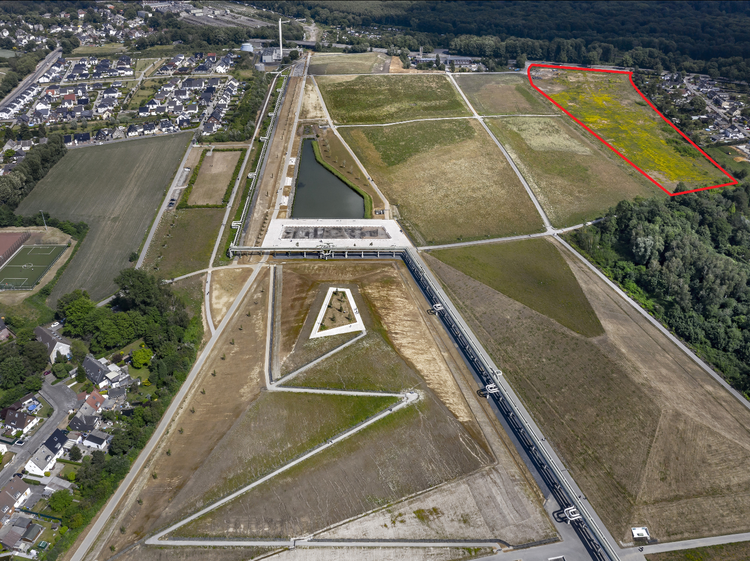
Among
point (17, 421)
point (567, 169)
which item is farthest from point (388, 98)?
point (17, 421)

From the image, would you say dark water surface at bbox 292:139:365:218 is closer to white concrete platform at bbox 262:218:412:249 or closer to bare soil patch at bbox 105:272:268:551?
white concrete platform at bbox 262:218:412:249

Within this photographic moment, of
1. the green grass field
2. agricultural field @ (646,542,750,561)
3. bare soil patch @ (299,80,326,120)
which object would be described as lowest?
agricultural field @ (646,542,750,561)

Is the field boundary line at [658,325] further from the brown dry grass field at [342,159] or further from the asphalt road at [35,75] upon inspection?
the asphalt road at [35,75]

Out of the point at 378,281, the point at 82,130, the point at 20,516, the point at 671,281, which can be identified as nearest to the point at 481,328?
the point at 378,281

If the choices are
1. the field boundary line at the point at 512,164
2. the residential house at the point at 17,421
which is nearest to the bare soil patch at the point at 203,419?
the residential house at the point at 17,421

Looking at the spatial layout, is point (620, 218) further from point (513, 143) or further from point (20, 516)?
point (20, 516)

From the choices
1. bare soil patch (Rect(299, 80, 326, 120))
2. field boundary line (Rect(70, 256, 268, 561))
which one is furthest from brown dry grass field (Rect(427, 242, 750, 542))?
bare soil patch (Rect(299, 80, 326, 120))
